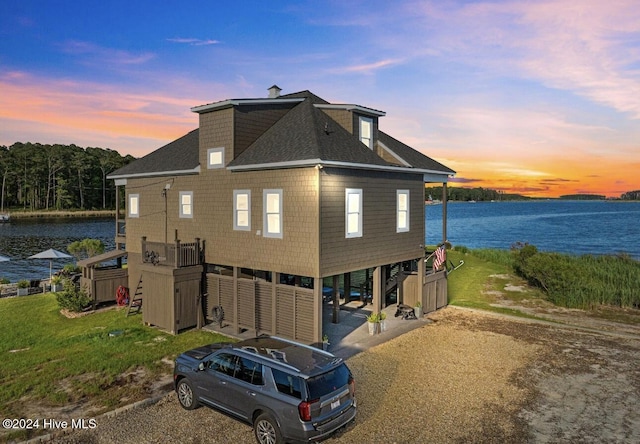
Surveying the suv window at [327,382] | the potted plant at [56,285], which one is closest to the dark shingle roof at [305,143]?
the suv window at [327,382]

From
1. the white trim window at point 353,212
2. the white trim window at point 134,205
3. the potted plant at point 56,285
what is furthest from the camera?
the potted plant at point 56,285

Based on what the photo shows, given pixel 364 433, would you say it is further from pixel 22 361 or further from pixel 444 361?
pixel 22 361

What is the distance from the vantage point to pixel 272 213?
17.1 metres

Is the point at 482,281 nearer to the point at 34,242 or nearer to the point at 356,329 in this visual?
Answer: the point at 356,329

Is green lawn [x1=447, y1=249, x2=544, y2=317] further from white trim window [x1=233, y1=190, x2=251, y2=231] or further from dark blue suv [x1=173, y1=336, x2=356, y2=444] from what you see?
dark blue suv [x1=173, y1=336, x2=356, y2=444]

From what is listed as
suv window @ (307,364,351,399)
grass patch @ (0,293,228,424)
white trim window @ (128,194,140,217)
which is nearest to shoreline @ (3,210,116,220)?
white trim window @ (128,194,140,217)

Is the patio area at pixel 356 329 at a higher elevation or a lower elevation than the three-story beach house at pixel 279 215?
lower

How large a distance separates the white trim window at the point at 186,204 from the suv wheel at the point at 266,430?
13.0 m

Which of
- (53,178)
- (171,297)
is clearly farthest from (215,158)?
(53,178)

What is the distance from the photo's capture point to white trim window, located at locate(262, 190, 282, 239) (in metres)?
16.8

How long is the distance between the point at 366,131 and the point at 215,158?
6.84 metres

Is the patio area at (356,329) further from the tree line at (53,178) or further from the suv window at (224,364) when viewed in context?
the tree line at (53,178)

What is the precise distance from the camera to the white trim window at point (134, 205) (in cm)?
2431

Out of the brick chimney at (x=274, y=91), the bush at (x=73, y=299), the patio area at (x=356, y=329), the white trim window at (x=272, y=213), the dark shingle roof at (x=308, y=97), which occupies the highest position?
the brick chimney at (x=274, y=91)
